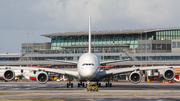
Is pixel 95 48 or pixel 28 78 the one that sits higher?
pixel 95 48

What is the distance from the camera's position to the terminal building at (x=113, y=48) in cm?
11031

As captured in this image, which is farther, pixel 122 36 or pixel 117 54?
pixel 122 36

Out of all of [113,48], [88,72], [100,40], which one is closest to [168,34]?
[113,48]

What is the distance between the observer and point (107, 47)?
132 meters

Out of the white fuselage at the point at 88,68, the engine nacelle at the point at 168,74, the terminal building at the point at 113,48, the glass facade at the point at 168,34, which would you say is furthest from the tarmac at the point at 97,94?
the glass facade at the point at 168,34

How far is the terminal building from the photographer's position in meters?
110

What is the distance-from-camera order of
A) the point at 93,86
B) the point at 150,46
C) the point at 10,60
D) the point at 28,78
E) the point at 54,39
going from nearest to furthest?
the point at 93,86, the point at 28,78, the point at 150,46, the point at 10,60, the point at 54,39

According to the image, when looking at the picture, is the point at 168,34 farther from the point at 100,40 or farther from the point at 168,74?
→ the point at 168,74

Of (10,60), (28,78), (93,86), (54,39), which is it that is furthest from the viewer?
(54,39)

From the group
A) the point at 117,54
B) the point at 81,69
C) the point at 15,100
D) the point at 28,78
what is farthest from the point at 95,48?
the point at 15,100

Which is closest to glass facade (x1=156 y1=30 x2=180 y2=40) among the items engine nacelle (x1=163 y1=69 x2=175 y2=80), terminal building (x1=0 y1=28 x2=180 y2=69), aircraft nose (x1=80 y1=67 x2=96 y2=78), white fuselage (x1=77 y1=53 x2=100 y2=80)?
terminal building (x1=0 y1=28 x2=180 y2=69)

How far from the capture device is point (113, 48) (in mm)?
124625

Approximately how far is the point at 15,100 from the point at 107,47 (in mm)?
104417

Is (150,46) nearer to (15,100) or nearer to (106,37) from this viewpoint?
(106,37)
